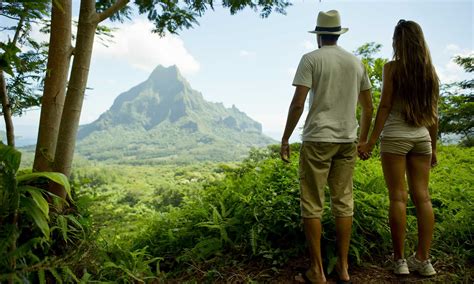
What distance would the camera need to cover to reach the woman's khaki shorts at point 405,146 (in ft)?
8.87

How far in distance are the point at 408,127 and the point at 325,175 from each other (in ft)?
2.63

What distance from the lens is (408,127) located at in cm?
272

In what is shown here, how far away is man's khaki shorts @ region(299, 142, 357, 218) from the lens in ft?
8.61

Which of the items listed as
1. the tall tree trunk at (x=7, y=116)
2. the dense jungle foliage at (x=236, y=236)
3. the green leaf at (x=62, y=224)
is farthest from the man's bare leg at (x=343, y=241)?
the tall tree trunk at (x=7, y=116)

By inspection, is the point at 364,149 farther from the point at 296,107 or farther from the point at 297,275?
the point at 297,275

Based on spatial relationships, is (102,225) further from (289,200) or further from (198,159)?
(198,159)

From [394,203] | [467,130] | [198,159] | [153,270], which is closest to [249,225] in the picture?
[153,270]

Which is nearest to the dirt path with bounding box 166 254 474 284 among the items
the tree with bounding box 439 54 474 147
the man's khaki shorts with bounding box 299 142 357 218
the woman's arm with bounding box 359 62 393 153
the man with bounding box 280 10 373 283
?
the man with bounding box 280 10 373 283

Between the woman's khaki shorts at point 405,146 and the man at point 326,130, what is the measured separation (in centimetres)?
29

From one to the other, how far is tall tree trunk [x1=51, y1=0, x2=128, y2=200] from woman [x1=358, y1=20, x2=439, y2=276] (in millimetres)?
2749

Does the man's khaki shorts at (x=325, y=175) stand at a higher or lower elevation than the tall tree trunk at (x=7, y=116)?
lower

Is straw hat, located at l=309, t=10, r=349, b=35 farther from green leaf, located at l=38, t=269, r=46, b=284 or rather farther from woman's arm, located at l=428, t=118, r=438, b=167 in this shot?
green leaf, located at l=38, t=269, r=46, b=284

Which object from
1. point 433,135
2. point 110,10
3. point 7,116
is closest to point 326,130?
point 433,135

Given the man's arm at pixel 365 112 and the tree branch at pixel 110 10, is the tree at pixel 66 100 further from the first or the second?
the man's arm at pixel 365 112
